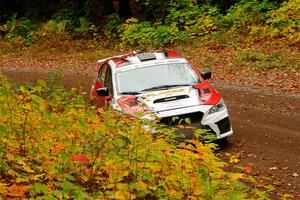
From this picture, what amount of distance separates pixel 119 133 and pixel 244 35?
685 inches

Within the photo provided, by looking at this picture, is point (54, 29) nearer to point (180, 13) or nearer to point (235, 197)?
point (180, 13)

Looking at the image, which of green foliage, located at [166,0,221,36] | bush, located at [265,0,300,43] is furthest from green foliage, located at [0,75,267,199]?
green foliage, located at [166,0,221,36]

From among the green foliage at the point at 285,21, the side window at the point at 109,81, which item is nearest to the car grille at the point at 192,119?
the side window at the point at 109,81

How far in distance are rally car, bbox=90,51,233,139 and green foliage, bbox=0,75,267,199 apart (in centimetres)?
265

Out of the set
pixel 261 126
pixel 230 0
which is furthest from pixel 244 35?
pixel 261 126

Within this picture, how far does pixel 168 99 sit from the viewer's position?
31.3 feet

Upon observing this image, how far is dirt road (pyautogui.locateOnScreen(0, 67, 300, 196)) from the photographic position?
8586 mm

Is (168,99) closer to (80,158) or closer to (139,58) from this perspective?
(139,58)

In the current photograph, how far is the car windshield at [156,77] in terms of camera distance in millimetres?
10284

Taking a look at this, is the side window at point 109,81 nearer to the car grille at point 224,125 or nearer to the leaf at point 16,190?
the car grille at point 224,125

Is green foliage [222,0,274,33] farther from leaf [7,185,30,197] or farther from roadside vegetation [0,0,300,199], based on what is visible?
leaf [7,185,30,197]

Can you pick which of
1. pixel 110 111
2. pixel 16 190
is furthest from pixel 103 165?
pixel 110 111

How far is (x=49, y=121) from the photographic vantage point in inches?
271

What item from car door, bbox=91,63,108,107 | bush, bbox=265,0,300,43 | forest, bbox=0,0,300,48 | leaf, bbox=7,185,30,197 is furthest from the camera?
forest, bbox=0,0,300,48
